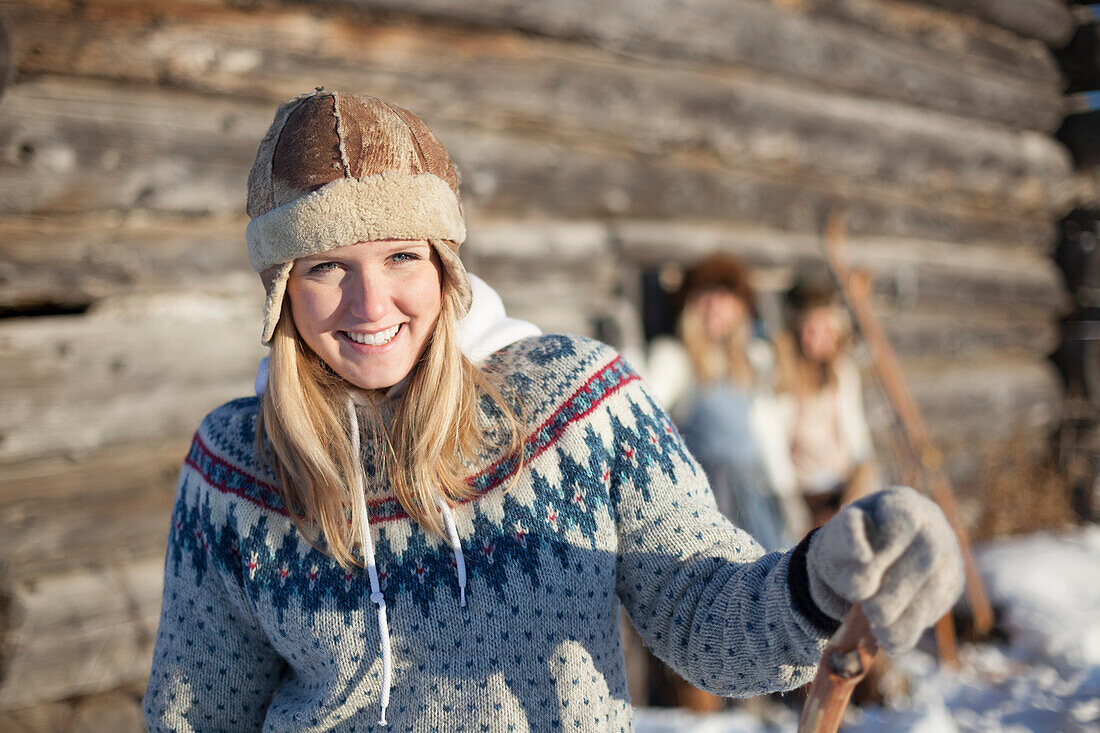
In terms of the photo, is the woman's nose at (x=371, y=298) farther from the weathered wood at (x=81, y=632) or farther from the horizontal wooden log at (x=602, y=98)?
the weathered wood at (x=81, y=632)

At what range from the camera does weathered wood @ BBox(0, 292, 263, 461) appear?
7.81 feet

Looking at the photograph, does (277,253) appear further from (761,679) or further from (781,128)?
(781,128)

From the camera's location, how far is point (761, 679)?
1.20 metres

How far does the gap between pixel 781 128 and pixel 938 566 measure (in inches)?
140

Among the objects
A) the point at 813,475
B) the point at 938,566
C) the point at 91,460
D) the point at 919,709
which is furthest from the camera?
the point at 813,475

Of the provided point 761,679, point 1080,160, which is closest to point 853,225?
point 1080,160

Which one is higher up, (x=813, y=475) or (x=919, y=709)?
(x=813, y=475)

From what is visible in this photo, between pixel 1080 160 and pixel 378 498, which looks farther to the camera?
pixel 1080 160

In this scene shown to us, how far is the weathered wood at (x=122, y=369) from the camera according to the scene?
2381 mm

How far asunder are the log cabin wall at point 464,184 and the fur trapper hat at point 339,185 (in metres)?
1.41

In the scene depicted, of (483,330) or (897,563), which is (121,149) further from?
(897,563)

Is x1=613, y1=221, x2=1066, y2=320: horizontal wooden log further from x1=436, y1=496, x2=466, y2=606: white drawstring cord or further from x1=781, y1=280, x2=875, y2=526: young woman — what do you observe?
x1=436, y1=496, x2=466, y2=606: white drawstring cord

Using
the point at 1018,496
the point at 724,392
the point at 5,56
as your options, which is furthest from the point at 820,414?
the point at 5,56

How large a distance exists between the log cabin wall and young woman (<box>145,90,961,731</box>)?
128 cm
